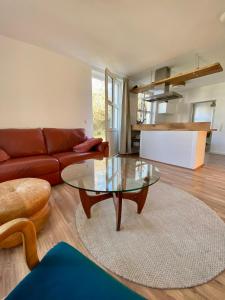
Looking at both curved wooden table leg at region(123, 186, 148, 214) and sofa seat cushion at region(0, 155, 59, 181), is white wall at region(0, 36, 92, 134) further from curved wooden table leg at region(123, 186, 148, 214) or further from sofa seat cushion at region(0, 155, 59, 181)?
curved wooden table leg at region(123, 186, 148, 214)

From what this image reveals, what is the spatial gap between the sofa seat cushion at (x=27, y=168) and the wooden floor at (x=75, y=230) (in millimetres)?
337

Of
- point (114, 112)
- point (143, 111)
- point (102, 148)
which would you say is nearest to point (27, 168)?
point (102, 148)

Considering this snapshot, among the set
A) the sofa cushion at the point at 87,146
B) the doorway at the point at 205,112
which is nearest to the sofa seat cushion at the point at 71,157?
the sofa cushion at the point at 87,146

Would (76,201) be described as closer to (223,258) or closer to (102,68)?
(223,258)

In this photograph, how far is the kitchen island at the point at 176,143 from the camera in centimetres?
310

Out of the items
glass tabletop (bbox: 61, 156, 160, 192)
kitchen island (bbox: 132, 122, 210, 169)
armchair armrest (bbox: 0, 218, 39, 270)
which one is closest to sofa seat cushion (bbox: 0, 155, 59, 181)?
glass tabletop (bbox: 61, 156, 160, 192)

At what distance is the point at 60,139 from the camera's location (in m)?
2.80

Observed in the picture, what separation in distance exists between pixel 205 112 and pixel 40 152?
5584 mm

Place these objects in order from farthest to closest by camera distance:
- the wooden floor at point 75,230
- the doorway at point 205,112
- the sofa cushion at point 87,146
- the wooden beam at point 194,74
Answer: the doorway at point 205,112 < the wooden beam at point 194,74 < the sofa cushion at point 87,146 < the wooden floor at point 75,230

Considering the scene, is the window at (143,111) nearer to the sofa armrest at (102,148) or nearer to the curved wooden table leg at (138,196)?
Result: the sofa armrest at (102,148)

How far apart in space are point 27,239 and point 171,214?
141 cm

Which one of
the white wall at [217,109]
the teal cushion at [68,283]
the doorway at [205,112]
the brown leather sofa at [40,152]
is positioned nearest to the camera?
the teal cushion at [68,283]

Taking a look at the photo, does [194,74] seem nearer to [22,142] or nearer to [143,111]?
[143,111]

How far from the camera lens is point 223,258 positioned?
3.51 ft
